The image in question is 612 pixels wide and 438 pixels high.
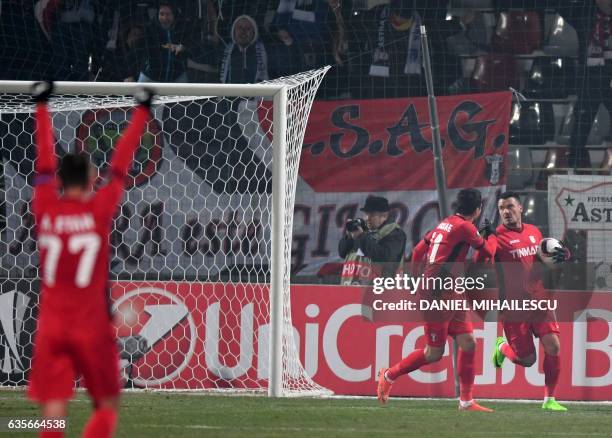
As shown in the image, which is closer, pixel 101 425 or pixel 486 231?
pixel 101 425

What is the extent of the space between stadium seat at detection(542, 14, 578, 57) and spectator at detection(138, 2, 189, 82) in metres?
3.85

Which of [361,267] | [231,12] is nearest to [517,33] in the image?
[231,12]

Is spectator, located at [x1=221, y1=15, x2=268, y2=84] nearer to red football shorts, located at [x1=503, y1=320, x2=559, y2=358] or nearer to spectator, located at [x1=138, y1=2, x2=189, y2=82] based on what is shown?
spectator, located at [x1=138, y1=2, x2=189, y2=82]

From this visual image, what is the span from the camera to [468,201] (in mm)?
10062

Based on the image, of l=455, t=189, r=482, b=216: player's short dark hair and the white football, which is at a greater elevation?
l=455, t=189, r=482, b=216: player's short dark hair

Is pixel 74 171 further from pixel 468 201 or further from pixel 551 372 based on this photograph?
pixel 468 201

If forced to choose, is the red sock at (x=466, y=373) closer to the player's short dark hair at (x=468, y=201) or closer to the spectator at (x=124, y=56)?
the player's short dark hair at (x=468, y=201)

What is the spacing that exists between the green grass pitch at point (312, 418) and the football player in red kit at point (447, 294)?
33 centimetres

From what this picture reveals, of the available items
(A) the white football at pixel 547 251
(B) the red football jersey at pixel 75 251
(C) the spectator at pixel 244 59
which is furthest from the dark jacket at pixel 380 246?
(B) the red football jersey at pixel 75 251

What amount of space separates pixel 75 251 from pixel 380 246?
21.7 ft

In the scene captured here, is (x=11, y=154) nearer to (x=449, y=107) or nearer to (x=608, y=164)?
(x=449, y=107)

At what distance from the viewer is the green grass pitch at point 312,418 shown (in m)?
6.66

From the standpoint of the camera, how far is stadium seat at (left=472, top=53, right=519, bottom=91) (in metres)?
12.4

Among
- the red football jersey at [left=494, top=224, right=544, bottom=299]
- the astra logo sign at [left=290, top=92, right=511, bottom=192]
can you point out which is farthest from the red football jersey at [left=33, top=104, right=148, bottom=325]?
the astra logo sign at [left=290, top=92, right=511, bottom=192]
